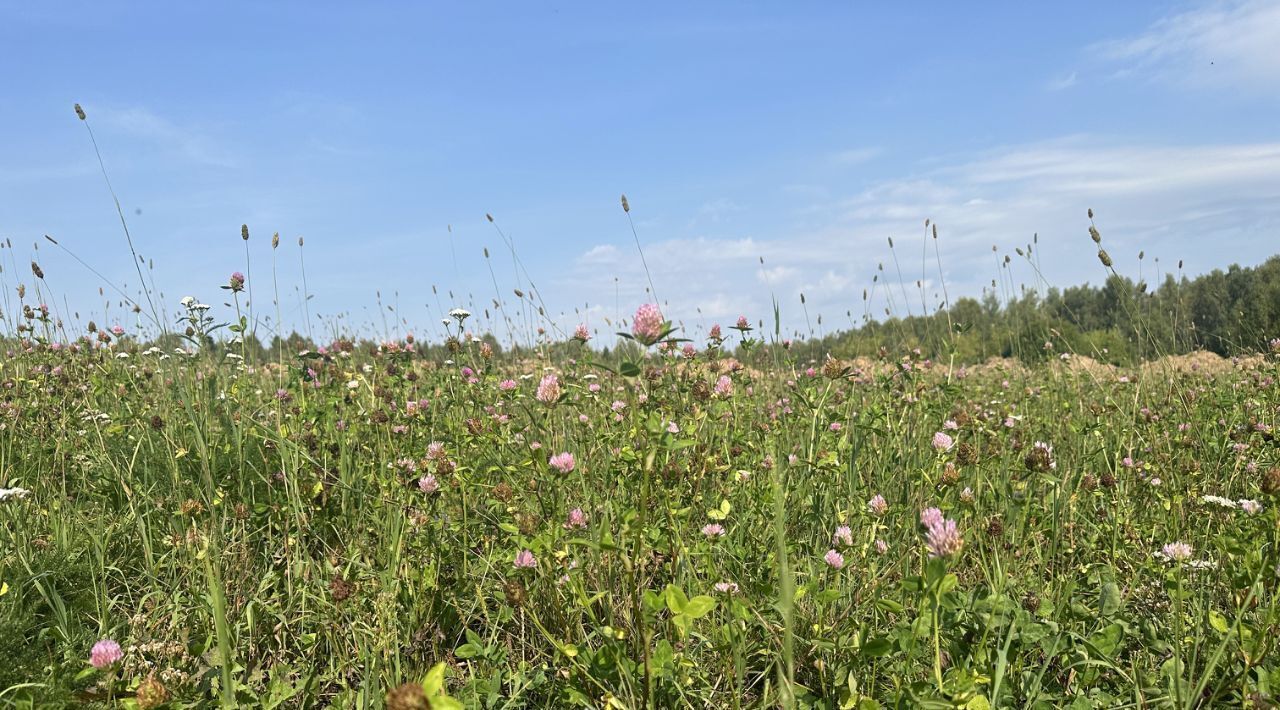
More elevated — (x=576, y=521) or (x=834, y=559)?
(x=576, y=521)

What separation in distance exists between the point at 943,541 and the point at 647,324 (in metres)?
0.74

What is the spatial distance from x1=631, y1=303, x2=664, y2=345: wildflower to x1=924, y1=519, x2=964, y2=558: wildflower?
679 mm

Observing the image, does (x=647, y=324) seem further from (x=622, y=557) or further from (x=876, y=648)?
(x=876, y=648)

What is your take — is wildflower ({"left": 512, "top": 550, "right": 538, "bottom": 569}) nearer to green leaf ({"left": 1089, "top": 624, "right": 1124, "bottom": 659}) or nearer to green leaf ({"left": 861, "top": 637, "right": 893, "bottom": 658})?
green leaf ({"left": 861, "top": 637, "right": 893, "bottom": 658})

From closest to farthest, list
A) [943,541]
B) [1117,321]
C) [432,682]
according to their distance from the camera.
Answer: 1. [432,682]
2. [943,541]
3. [1117,321]

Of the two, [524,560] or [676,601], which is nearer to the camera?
[676,601]

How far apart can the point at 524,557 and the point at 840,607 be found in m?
0.97

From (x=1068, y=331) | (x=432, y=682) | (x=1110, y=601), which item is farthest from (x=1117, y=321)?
(x=432, y=682)

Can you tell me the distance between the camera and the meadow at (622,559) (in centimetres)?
182

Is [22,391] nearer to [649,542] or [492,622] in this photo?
[492,622]

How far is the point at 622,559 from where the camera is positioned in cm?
181

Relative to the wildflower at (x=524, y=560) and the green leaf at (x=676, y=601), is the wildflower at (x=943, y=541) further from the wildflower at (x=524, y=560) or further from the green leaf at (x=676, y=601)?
the wildflower at (x=524, y=560)

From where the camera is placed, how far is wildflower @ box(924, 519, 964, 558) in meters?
1.45

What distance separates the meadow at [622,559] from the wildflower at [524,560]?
0.02 meters
